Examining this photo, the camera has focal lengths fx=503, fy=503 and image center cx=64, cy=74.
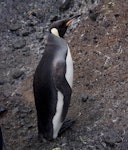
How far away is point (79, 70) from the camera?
5.05 m

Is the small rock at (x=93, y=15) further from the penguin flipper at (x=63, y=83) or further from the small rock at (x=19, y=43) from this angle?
the penguin flipper at (x=63, y=83)

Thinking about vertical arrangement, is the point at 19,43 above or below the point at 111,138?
below

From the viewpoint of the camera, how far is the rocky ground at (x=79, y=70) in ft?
14.1

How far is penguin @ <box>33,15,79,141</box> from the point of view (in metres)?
4.16

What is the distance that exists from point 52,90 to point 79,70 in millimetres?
941

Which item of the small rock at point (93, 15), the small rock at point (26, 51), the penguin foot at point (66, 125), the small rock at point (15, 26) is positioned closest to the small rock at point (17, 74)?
the small rock at point (26, 51)

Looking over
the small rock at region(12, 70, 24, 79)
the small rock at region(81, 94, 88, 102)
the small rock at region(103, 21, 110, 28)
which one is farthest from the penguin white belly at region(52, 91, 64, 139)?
the small rock at region(103, 21, 110, 28)

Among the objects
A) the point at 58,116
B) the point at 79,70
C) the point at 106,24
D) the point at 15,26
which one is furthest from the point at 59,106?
the point at 15,26

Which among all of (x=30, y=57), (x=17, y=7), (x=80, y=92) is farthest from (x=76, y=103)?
(x=17, y=7)

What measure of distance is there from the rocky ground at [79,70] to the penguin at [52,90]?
147 mm

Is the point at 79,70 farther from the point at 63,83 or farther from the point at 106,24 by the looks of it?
the point at 63,83

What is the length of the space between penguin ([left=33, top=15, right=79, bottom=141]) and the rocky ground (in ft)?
0.48

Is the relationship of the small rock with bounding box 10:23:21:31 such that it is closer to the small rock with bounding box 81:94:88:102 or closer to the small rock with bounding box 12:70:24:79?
the small rock with bounding box 12:70:24:79

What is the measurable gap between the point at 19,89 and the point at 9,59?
26.9 inches
